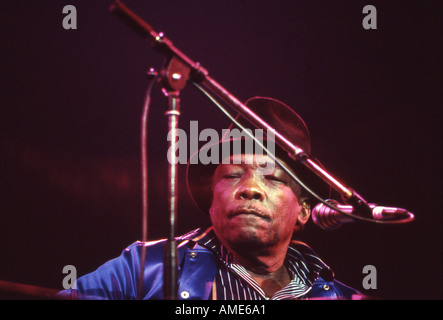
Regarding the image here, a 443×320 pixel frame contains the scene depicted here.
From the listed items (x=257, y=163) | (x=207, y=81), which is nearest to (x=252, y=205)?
(x=257, y=163)

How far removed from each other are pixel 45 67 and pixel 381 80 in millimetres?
2575

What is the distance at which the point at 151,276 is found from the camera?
231 cm

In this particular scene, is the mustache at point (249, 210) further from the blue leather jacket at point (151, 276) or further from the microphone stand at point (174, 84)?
the microphone stand at point (174, 84)

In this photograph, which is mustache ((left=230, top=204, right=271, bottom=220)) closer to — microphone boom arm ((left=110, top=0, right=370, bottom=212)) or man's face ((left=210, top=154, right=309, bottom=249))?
man's face ((left=210, top=154, right=309, bottom=249))

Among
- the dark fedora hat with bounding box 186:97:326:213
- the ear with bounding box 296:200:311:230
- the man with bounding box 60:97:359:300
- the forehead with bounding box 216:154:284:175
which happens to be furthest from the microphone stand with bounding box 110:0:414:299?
the ear with bounding box 296:200:311:230

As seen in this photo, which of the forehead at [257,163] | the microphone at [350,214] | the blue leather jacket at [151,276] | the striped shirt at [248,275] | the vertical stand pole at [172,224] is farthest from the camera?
the forehead at [257,163]

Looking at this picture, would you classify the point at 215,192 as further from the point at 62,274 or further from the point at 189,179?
the point at 62,274

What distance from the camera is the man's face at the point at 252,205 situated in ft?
7.82

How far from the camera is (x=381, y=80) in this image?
2.97 m

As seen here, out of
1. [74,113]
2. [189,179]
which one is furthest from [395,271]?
→ [74,113]

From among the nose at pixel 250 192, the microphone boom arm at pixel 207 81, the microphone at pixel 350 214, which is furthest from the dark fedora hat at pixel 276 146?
the microphone boom arm at pixel 207 81
